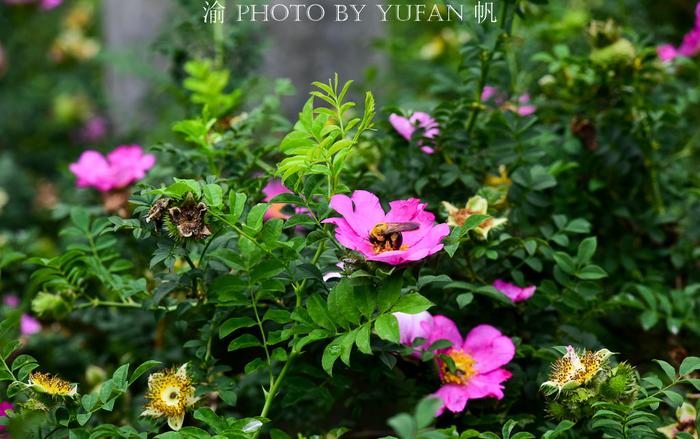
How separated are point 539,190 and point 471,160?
0.33 ft

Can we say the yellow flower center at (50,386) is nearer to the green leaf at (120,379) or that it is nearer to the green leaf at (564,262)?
the green leaf at (120,379)

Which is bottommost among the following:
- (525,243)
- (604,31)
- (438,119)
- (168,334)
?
(168,334)

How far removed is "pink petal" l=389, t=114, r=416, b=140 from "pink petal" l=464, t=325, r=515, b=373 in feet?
0.97

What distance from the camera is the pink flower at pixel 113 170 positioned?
Result: 113 cm

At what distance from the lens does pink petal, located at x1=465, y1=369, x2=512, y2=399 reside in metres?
0.82

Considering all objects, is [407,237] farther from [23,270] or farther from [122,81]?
[122,81]

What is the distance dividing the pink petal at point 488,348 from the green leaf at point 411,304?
0.20m

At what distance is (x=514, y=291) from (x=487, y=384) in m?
0.12

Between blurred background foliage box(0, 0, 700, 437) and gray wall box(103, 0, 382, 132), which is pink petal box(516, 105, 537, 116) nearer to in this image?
blurred background foliage box(0, 0, 700, 437)

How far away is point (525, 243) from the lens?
0.89 m

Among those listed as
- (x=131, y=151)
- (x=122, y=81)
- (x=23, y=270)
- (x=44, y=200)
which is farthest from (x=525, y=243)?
(x=122, y=81)

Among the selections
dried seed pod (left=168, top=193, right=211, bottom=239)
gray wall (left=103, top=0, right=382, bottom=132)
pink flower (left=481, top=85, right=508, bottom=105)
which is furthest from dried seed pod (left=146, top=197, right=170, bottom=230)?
gray wall (left=103, top=0, right=382, bottom=132)

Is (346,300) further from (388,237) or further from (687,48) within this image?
(687,48)

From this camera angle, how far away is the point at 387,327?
0.67 metres
